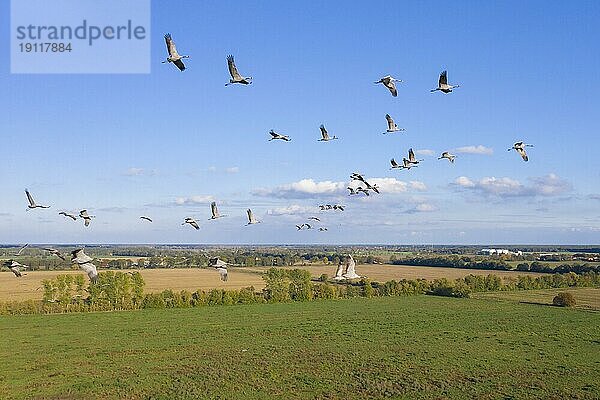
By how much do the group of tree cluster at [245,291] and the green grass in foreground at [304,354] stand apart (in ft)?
17.8

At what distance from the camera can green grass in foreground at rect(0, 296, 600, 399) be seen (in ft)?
119

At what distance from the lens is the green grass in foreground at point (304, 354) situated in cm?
3619

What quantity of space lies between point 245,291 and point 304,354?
156ft

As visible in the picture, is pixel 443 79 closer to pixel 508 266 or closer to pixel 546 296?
pixel 546 296

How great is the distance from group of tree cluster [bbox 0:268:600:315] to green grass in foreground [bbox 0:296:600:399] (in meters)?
5.42

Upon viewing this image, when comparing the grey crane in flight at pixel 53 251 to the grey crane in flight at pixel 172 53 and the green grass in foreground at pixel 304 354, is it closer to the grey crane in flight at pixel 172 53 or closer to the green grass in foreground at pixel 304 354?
the grey crane in flight at pixel 172 53

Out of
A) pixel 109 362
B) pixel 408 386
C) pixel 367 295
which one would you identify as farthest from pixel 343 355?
pixel 367 295

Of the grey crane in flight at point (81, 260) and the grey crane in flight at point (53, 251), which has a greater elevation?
the grey crane in flight at point (53, 251)

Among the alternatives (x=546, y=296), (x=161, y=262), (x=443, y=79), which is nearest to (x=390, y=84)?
(x=443, y=79)

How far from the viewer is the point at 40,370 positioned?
1690 inches

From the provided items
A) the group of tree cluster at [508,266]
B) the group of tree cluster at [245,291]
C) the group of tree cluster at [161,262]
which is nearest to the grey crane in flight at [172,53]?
the group of tree cluster at [245,291]

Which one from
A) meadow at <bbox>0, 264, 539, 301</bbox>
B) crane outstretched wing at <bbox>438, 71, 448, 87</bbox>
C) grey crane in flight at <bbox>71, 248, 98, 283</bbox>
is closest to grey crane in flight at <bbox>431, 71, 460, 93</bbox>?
crane outstretched wing at <bbox>438, 71, 448, 87</bbox>

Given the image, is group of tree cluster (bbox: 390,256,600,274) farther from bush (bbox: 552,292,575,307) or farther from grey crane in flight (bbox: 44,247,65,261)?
grey crane in flight (bbox: 44,247,65,261)

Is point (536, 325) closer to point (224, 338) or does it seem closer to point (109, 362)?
point (224, 338)
